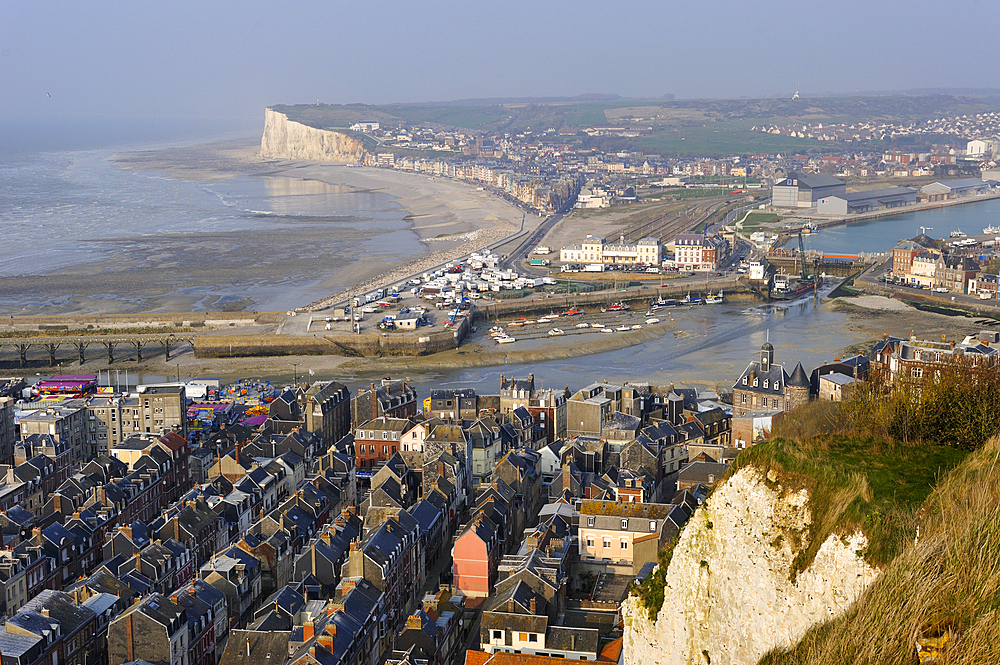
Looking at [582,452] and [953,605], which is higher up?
[953,605]

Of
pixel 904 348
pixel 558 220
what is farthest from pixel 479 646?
→ pixel 558 220

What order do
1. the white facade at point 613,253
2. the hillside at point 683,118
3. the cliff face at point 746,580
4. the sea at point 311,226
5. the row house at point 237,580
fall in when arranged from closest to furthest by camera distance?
1. the cliff face at point 746,580
2. the row house at point 237,580
3. the sea at point 311,226
4. the white facade at point 613,253
5. the hillside at point 683,118

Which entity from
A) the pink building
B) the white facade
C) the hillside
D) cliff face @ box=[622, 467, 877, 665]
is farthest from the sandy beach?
the hillside

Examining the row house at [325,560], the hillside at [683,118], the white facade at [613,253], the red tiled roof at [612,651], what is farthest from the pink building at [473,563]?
the hillside at [683,118]

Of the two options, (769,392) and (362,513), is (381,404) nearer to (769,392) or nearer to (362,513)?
(362,513)

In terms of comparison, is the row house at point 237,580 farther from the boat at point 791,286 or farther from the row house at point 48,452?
the boat at point 791,286

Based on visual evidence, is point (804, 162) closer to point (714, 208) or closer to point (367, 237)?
point (714, 208)

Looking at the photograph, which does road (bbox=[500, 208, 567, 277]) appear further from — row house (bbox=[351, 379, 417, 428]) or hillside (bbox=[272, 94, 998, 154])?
hillside (bbox=[272, 94, 998, 154])
